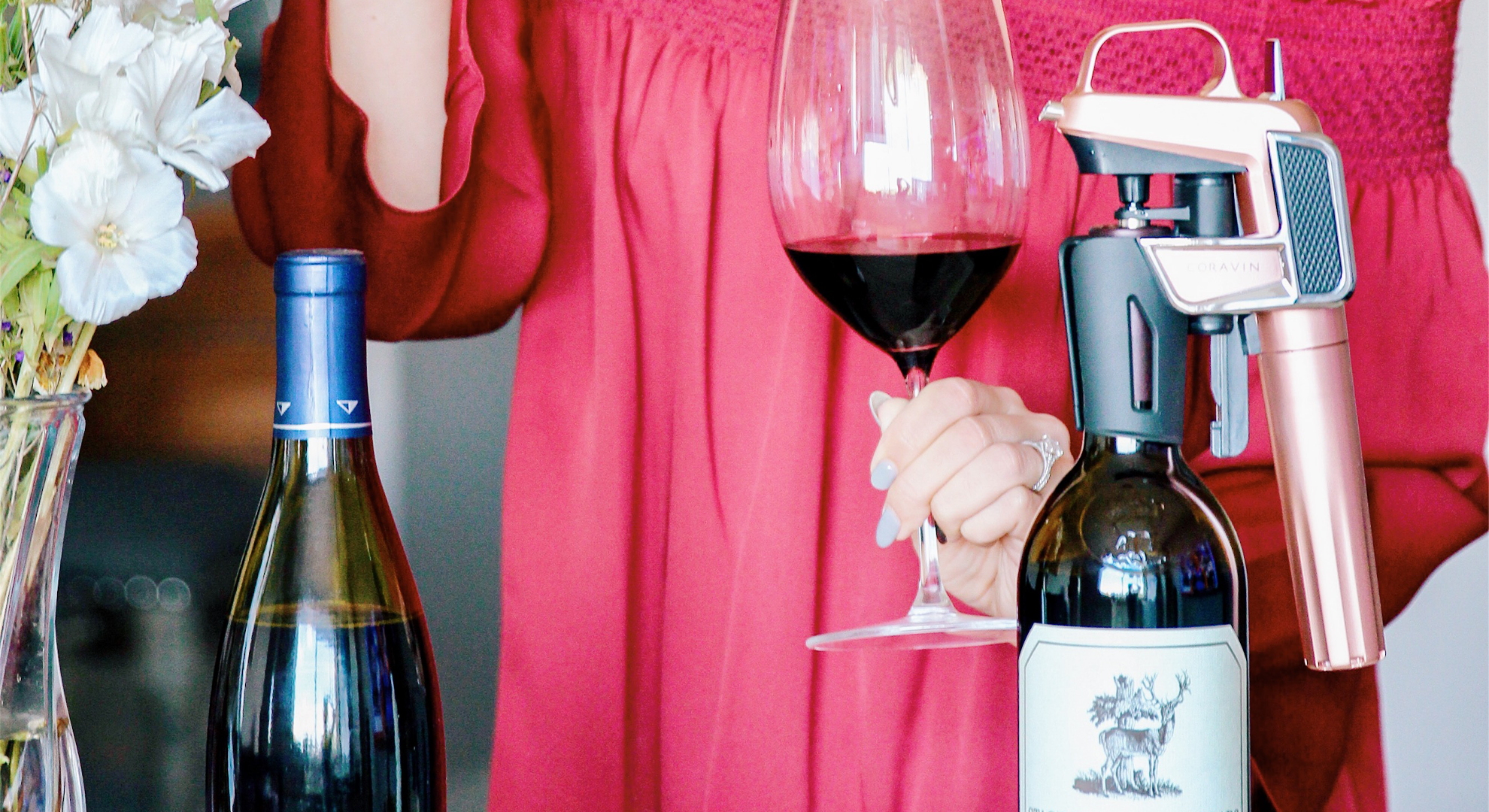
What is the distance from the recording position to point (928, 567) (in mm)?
572

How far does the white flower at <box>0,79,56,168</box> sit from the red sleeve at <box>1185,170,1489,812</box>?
22.9 inches

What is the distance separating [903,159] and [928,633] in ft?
0.67

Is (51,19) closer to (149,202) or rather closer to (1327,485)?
(149,202)

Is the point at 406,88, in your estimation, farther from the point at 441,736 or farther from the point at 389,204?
the point at 441,736

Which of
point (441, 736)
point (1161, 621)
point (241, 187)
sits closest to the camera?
point (1161, 621)

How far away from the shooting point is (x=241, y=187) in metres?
0.65

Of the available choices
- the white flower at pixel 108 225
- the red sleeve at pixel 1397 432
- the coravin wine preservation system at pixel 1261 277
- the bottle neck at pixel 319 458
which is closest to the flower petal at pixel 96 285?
the white flower at pixel 108 225

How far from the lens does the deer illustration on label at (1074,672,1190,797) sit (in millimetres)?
421

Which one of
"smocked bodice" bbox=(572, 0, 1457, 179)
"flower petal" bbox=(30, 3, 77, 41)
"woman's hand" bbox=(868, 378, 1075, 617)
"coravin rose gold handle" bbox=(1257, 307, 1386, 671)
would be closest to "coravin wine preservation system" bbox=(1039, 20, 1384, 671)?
"coravin rose gold handle" bbox=(1257, 307, 1386, 671)

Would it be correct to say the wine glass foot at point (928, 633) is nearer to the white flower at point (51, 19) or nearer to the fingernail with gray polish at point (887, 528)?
the fingernail with gray polish at point (887, 528)

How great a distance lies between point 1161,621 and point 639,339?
0.37m

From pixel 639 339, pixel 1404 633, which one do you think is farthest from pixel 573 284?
pixel 1404 633

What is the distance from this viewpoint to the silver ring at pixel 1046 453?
1.92 ft

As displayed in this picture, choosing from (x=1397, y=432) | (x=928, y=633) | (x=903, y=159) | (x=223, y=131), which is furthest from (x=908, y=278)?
(x=1397, y=432)
